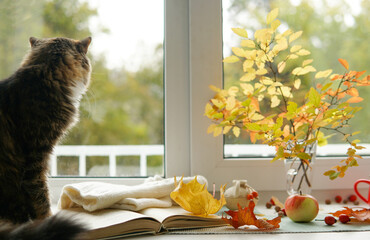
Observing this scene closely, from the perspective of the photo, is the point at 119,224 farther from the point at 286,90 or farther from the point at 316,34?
the point at 316,34

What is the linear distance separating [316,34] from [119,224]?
1.05m

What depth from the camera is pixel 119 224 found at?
0.92m

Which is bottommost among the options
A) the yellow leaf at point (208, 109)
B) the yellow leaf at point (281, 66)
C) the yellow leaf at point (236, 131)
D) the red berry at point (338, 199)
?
the red berry at point (338, 199)

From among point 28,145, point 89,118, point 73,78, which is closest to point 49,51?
point 73,78

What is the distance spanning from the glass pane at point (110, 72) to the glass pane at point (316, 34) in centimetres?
28

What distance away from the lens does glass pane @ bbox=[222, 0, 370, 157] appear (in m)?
1.45

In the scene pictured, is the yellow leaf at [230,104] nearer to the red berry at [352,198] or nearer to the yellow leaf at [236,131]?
the yellow leaf at [236,131]

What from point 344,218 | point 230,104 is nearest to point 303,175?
point 344,218

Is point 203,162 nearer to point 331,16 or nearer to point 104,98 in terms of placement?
point 104,98

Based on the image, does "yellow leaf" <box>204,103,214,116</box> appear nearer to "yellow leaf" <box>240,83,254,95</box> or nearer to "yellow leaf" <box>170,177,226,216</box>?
"yellow leaf" <box>240,83,254,95</box>

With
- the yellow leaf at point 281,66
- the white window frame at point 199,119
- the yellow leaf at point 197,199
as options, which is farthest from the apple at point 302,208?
the yellow leaf at point 281,66

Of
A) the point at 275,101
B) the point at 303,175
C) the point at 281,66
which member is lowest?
the point at 303,175

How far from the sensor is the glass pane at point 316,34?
145cm

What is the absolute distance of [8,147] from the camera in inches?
39.0
